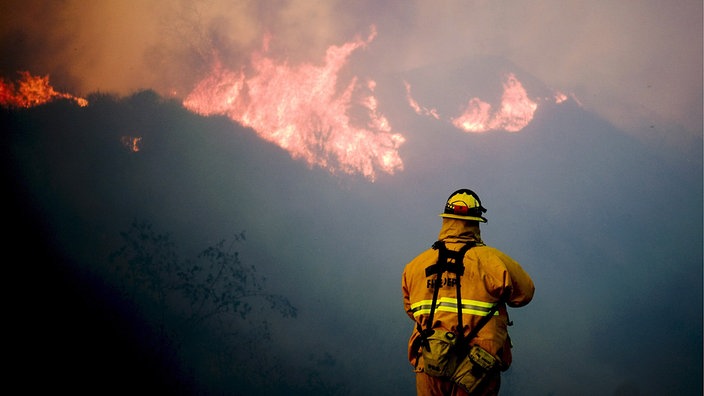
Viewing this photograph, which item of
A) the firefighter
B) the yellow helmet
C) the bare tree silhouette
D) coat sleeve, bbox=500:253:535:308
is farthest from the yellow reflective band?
the bare tree silhouette

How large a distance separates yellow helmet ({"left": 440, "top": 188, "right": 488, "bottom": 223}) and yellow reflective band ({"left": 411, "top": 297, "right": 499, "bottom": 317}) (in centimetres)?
84

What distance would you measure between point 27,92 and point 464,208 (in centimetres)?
1720

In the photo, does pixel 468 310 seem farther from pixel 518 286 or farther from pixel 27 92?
pixel 27 92

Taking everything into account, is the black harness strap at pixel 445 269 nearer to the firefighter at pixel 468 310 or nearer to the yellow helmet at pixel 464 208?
the firefighter at pixel 468 310

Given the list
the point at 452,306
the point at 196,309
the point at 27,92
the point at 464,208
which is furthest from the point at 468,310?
the point at 27,92

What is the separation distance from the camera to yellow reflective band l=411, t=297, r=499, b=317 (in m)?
3.13

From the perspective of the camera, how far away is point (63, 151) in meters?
13.9

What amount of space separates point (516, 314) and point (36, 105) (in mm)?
34266

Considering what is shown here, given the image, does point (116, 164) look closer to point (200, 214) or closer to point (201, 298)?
point (200, 214)

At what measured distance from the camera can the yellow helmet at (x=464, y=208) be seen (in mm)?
3588

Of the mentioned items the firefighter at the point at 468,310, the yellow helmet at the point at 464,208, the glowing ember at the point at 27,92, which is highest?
the glowing ember at the point at 27,92

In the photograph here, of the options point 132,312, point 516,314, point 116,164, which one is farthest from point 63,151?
point 516,314

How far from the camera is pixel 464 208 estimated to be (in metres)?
3.60

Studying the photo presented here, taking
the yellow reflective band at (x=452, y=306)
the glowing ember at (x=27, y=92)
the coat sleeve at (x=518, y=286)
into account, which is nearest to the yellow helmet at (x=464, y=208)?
the coat sleeve at (x=518, y=286)
